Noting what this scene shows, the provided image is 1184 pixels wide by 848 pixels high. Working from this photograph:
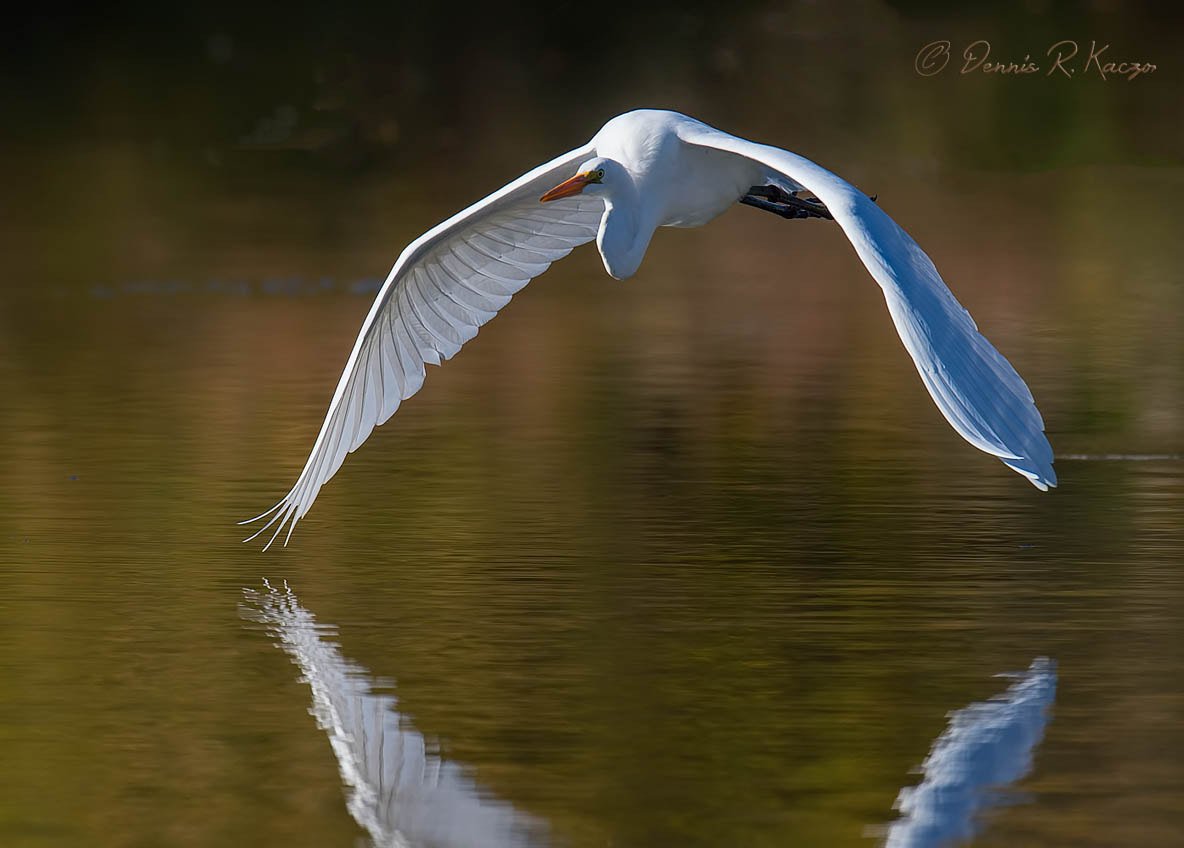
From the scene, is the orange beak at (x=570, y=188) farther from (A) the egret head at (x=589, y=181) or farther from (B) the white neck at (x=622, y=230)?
(B) the white neck at (x=622, y=230)

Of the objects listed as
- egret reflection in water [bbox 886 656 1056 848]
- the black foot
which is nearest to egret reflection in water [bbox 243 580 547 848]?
egret reflection in water [bbox 886 656 1056 848]

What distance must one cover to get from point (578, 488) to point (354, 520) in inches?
64.9

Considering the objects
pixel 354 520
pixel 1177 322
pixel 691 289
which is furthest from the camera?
pixel 691 289

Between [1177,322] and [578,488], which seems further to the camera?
[1177,322]

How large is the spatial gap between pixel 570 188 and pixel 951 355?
120 inches

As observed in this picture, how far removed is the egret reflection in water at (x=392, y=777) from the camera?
785 cm

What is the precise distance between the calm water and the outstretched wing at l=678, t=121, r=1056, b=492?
43.4 inches

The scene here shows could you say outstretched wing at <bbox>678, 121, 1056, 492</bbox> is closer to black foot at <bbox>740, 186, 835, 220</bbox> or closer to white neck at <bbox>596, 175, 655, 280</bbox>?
white neck at <bbox>596, 175, 655, 280</bbox>

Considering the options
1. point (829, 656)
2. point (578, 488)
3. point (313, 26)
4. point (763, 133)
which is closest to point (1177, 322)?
point (578, 488)

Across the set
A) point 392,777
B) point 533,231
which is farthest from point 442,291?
point 392,777

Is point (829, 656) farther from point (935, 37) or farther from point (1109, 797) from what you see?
point (935, 37)

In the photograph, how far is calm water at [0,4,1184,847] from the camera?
827cm

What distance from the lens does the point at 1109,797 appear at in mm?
8125

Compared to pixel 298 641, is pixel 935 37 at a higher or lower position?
higher
